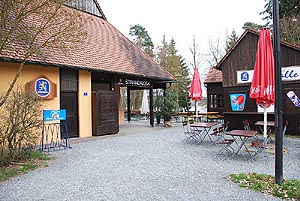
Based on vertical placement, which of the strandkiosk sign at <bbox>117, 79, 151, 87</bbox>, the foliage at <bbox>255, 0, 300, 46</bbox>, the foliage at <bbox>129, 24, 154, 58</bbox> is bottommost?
the strandkiosk sign at <bbox>117, 79, 151, 87</bbox>

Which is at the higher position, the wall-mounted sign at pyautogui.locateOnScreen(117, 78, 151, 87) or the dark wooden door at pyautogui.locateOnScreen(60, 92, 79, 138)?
the wall-mounted sign at pyautogui.locateOnScreen(117, 78, 151, 87)

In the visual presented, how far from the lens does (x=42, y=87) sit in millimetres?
9906

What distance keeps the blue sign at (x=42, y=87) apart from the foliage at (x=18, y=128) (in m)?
2.36

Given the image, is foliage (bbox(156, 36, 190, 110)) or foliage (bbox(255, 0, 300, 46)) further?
foliage (bbox(156, 36, 190, 110))

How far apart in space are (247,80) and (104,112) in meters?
7.10

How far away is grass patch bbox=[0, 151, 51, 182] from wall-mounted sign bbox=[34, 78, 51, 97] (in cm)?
263

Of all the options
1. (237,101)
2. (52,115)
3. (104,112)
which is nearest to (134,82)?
(104,112)

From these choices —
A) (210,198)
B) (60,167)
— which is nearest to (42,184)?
(60,167)

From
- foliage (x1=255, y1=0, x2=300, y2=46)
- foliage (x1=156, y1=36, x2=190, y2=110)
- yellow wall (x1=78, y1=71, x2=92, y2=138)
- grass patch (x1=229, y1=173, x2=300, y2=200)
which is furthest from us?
foliage (x1=156, y1=36, x2=190, y2=110)

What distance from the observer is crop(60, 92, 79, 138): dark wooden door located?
10969 mm

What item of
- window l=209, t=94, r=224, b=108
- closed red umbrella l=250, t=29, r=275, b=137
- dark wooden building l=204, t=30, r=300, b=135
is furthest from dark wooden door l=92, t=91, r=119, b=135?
window l=209, t=94, r=224, b=108

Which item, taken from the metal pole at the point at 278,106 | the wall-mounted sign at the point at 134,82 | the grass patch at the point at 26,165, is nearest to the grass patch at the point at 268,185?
the metal pole at the point at 278,106

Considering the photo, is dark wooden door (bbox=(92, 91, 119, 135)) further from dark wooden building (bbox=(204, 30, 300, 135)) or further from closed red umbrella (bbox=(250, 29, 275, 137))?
closed red umbrella (bbox=(250, 29, 275, 137))

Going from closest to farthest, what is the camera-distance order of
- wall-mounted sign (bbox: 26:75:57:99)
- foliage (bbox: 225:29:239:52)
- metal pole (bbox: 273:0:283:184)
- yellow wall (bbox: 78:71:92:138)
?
metal pole (bbox: 273:0:283:184)
wall-mounted sign (bbox: 26:75:57:99)
yellow wall (bbox: 78:71:92:138)
foliage (bbox: 225:29:239:52)
